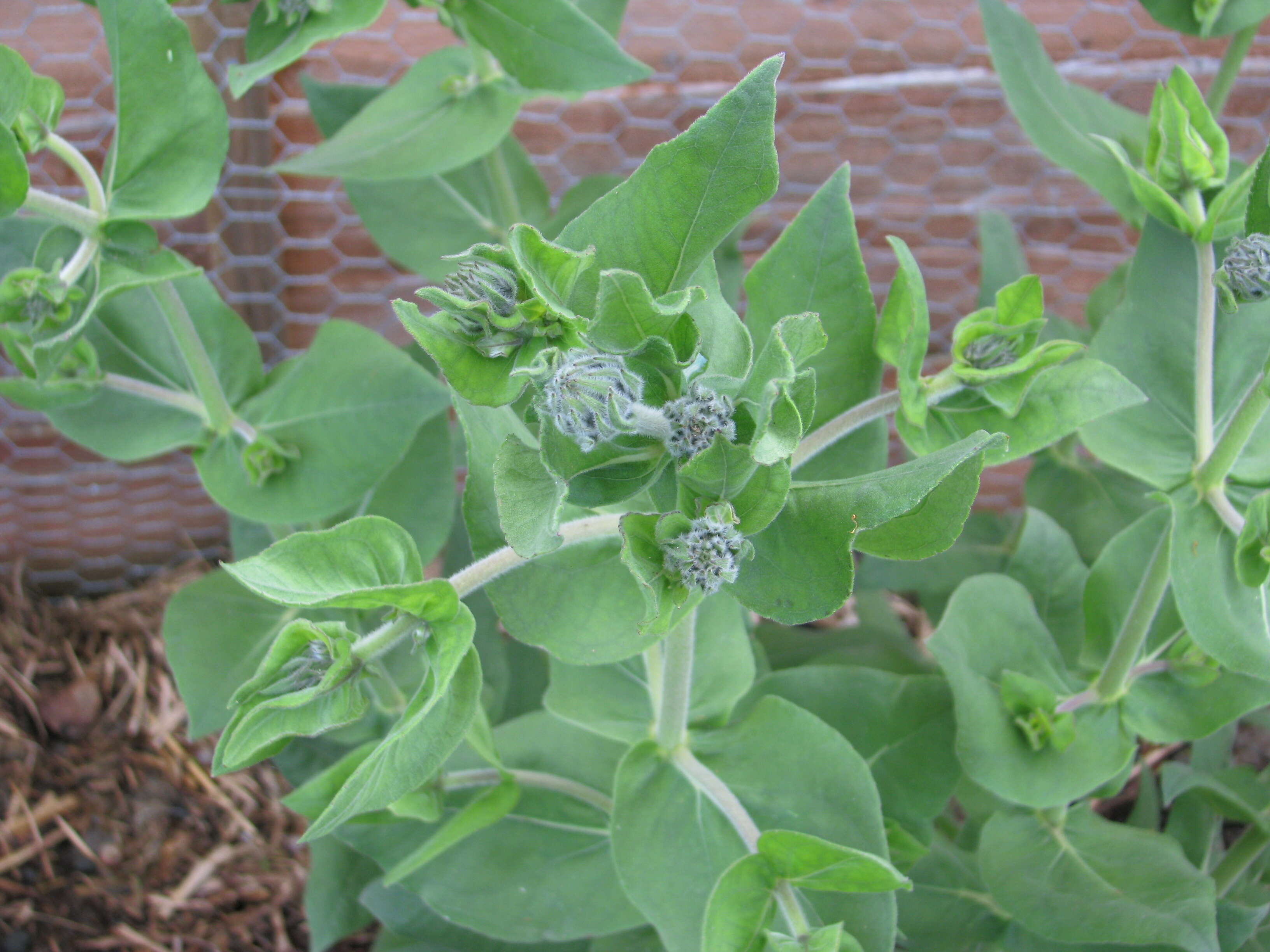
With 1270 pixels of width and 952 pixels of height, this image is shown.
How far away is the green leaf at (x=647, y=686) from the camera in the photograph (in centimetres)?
83

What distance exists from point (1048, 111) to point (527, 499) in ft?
2.31

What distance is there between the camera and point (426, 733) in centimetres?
57

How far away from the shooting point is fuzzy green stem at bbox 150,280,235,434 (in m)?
0.86

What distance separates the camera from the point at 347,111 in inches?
42.6

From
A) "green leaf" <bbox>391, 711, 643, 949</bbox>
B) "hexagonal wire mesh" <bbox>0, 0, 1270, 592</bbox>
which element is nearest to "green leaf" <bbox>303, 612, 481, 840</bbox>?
"green leaf" <bbox>391, 711, 643, 949</bbox>

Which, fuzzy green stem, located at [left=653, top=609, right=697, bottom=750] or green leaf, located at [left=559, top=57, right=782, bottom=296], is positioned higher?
green leaf, located at [left=559, top=57, right=782, bottom=296]

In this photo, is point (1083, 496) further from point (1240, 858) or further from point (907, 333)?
point (907, 333)

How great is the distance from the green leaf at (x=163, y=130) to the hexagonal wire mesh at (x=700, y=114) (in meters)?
0.52

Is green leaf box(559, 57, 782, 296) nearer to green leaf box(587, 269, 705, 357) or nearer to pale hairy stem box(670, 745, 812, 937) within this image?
green leaf box(587, 269, 705, 357)

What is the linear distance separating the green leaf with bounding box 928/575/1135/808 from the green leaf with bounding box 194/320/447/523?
1.59 feet

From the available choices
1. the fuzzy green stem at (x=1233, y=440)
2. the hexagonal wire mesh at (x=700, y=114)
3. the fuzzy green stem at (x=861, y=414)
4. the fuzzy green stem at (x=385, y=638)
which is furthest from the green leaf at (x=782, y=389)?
the hexagonal wire mesh at (x=700, y=114)

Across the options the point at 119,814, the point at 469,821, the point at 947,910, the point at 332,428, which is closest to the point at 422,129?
the point at 332,428

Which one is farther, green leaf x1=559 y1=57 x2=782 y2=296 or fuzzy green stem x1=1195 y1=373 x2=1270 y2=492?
fuzzy green stem x1=1195 y1=373 x2=1270 y2=492

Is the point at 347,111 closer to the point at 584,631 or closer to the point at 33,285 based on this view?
the point at 33,285
